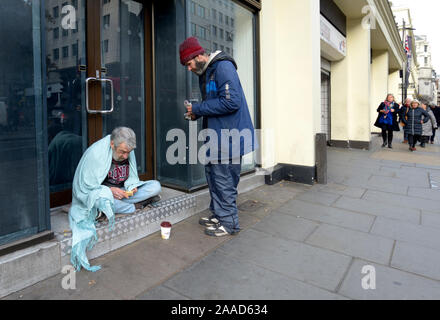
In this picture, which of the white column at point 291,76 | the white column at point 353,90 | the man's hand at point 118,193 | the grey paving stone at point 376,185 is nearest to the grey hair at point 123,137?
the man's hand at point 118,193

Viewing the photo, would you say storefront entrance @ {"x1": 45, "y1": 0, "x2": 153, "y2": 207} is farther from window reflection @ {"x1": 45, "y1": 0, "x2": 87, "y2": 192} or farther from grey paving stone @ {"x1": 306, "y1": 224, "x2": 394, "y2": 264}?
grey paving stone @ {"x1": 306, "y1": 224, "x2": 394, "y2": 264}

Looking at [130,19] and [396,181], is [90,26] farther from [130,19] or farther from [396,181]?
[396,181]

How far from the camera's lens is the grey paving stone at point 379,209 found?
3922 millimetres

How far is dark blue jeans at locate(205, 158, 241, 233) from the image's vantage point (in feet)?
10.2

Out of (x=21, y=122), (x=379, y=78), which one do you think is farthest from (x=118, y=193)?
(x=379, y=78)

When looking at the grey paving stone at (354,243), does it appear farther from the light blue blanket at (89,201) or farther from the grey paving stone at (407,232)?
the light blue blanket at (89,201)

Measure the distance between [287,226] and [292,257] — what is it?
772 millimetres

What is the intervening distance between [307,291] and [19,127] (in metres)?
2.37

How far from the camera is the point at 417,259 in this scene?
2.77m

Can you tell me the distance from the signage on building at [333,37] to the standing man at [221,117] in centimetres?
556

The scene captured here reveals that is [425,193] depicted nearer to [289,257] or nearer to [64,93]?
[289,257]

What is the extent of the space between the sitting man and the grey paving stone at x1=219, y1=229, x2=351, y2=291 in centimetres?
103
